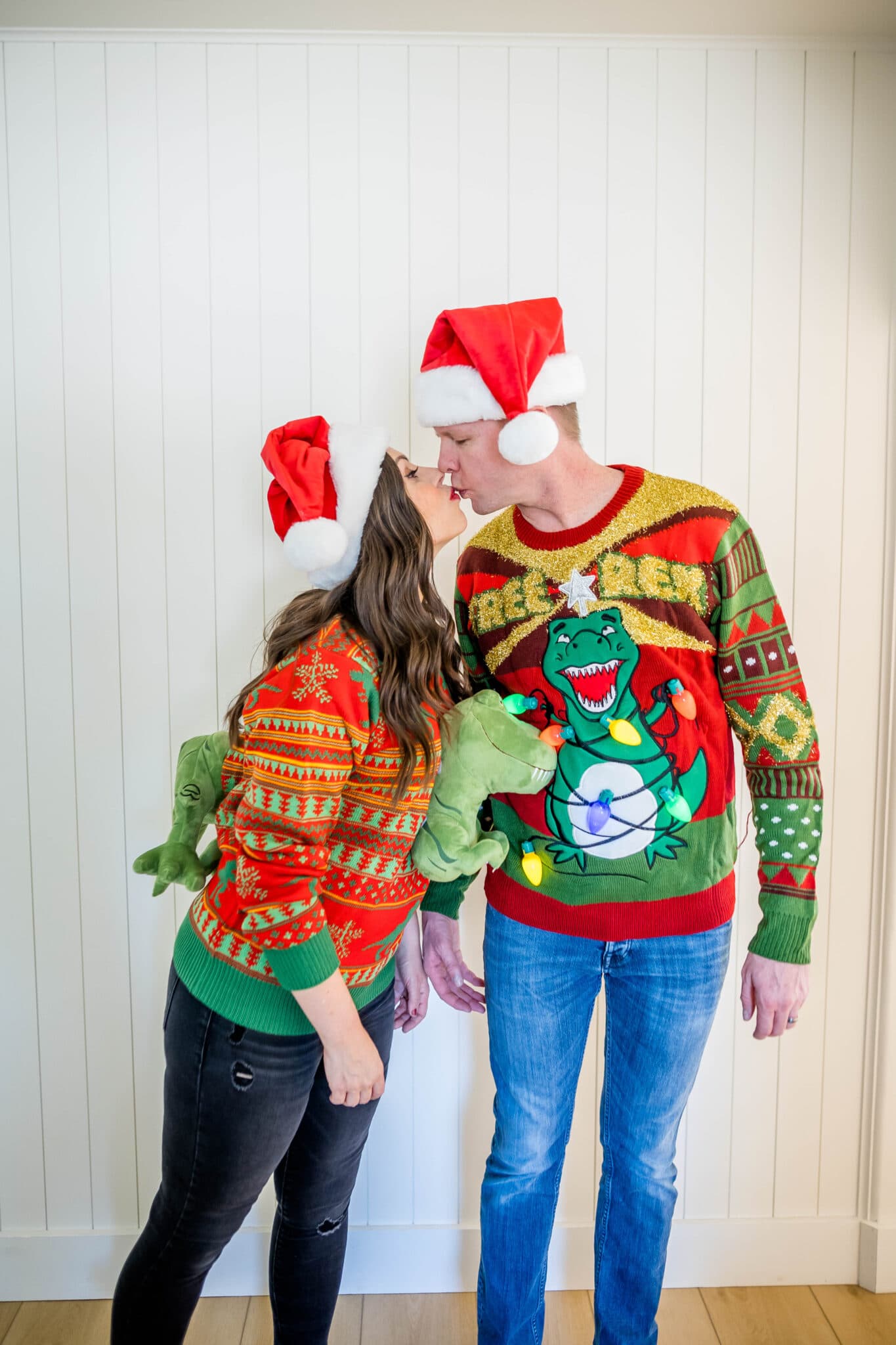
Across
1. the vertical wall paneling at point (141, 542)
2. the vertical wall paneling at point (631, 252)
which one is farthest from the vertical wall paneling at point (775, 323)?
the vertical wall paneling at point (141, 542)

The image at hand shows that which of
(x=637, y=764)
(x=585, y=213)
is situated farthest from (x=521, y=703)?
(x=585, y=213)

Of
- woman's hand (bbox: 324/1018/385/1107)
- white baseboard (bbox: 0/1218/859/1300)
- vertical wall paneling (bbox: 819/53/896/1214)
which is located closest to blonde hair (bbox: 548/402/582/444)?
vertical wall paneling (bbox: 819/53/896/1214)

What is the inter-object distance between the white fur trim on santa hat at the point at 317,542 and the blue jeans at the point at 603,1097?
60 cm

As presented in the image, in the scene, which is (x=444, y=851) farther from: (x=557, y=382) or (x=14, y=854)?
(x=14, y=854)

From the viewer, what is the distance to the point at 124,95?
1.64 metres

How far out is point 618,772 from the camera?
4.25ft

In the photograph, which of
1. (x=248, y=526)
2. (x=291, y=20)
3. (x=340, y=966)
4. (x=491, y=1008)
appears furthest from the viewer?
(x=248, y=526)

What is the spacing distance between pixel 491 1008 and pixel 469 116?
1.48 metres

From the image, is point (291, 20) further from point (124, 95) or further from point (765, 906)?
point (765, 906)

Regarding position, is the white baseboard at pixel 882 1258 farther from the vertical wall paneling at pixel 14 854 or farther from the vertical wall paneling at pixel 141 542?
the vertical wall paneling at pixel 14 854

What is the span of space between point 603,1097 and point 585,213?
146cm

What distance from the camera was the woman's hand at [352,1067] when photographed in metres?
1.10

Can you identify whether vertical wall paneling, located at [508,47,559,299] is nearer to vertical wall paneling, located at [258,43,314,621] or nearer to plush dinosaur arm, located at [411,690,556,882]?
vertical wall paneling, located at [258,43,314,621]

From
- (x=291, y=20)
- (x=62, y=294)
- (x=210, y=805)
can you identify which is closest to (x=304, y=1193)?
(x=210, y=805)
